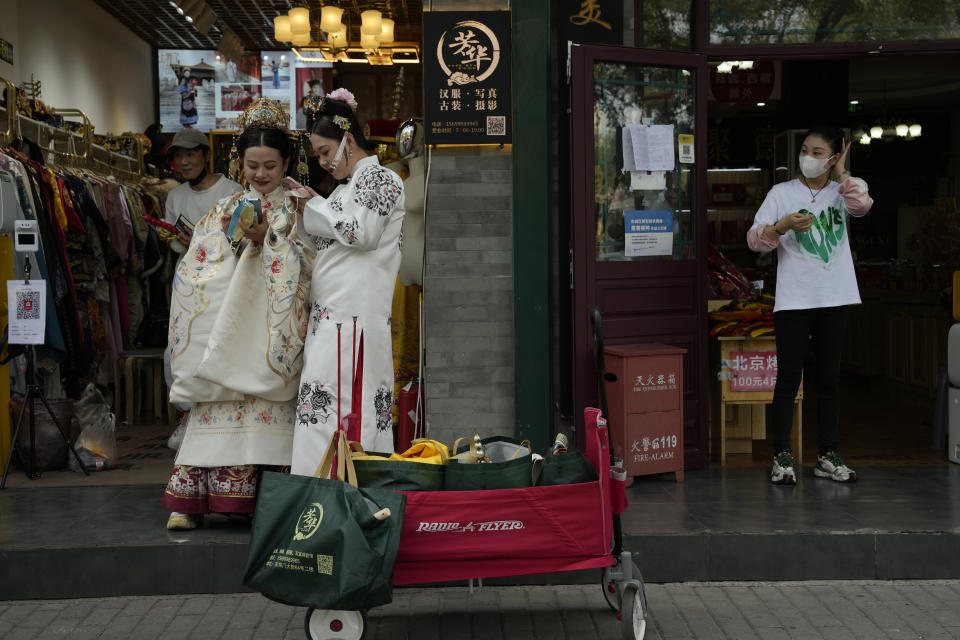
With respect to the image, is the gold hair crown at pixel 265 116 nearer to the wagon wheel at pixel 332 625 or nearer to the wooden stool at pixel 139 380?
the wagon wheel at pixel 332 625

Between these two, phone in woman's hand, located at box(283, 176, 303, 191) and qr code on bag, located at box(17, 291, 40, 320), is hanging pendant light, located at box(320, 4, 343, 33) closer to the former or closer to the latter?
qr code on bag, located at box(17, 291, 40, 320)

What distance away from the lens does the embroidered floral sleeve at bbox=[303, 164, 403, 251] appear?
13.3 ft

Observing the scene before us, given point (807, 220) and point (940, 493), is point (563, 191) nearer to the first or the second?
A: point (807, 220)

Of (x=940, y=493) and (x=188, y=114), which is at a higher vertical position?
(x=188, y=114)

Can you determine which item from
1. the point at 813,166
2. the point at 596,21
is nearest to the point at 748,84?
the point at 596,21

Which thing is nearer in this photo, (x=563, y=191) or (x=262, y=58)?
(x=563, y=191)

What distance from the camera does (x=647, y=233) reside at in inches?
231

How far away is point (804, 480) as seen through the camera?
5602mm

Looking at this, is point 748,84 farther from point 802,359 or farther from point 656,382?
point 656,382

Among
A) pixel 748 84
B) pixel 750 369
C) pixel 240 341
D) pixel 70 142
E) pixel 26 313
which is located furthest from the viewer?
pixel 748 84

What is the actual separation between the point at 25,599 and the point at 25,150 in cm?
345

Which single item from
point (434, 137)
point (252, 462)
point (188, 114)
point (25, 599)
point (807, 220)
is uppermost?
point (188, 114)

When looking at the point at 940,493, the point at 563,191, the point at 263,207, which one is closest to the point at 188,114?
the point at 563,191

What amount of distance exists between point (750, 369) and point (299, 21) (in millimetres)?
6682
